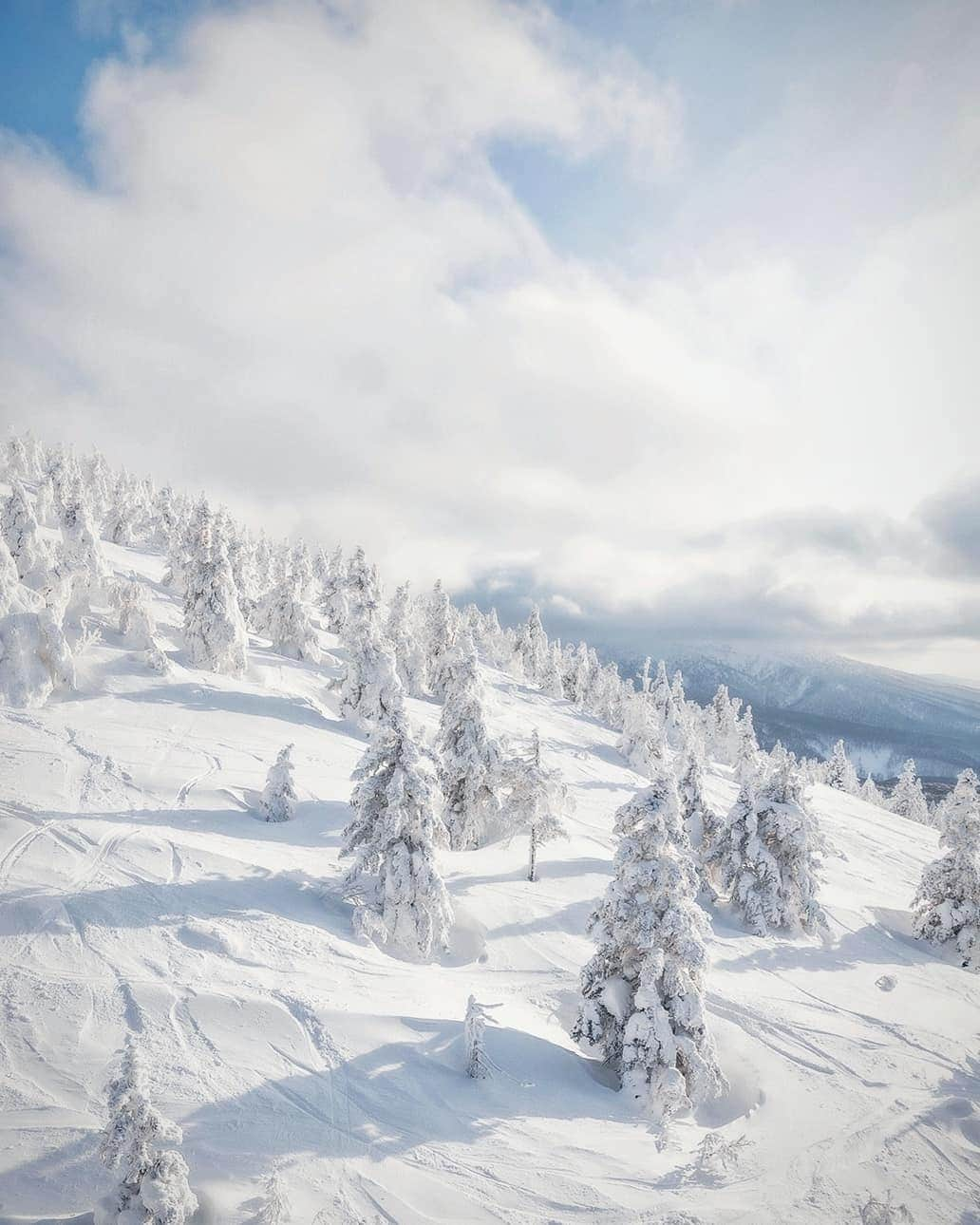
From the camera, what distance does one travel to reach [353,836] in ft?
60.4

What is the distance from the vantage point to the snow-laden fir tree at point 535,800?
2500cm

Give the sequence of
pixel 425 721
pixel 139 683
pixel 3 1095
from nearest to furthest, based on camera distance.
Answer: pixel 3 1095
pixel 139 683
pixel 425 721

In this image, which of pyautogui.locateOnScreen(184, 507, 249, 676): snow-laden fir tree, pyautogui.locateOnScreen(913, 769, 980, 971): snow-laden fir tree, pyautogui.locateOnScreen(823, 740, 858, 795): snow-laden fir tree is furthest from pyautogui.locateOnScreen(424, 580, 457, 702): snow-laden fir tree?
pyautogui.locateOnScreen(823, 740, 858, 795): snow-laden fir tree

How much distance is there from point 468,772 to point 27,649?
2270 cm

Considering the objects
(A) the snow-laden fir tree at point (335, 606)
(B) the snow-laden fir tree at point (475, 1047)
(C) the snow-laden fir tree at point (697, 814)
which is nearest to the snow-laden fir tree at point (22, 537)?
(A) the snow-laden fir tree at point (335, 606)

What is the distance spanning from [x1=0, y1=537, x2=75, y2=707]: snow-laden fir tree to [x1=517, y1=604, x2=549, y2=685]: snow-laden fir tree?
241ft

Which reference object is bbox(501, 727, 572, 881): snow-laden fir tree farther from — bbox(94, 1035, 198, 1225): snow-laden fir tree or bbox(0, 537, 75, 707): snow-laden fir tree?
bbox(0, 537, 75, 707): snow-laden fir tree

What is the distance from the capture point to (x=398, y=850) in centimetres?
1756

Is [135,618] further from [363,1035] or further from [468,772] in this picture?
[363,1035]

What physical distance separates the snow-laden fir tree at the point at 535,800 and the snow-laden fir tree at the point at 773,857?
32.7 ft

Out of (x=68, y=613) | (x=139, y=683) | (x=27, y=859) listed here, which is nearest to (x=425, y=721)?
(x=139, y=683)

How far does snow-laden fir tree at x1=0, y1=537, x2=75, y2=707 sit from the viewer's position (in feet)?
85.6

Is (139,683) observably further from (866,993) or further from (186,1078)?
(866,993)

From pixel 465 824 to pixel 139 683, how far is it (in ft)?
69.3
